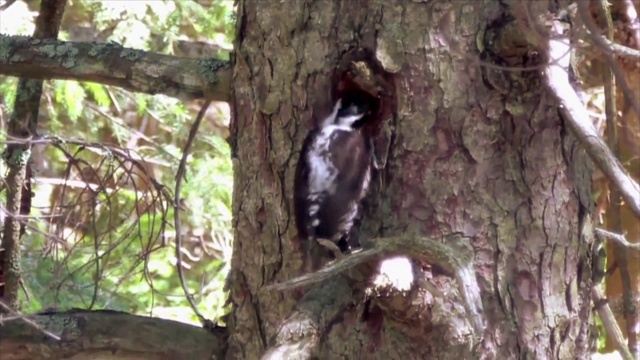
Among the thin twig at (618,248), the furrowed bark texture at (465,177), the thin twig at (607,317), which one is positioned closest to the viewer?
the furrowed bark texture at (465,177)

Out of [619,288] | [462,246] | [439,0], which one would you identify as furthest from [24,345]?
[619,288]

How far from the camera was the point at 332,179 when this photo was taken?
1420 mm

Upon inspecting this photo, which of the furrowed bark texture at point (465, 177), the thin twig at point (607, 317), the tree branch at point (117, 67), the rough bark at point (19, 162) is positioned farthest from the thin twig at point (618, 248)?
the rough bark at point (19, 162)

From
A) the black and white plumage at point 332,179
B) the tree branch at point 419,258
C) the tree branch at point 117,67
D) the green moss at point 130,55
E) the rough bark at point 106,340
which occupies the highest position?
the green moss at point 130,55

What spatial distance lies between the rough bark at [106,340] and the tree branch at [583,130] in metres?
0.71

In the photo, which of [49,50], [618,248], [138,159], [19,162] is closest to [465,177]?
[618,248]

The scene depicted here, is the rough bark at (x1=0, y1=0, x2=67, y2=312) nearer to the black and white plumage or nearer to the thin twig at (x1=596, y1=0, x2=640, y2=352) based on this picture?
the black and white plumage

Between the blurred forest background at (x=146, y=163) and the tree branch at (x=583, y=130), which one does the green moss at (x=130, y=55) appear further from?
the blurred forest background at (x=146, y=163)

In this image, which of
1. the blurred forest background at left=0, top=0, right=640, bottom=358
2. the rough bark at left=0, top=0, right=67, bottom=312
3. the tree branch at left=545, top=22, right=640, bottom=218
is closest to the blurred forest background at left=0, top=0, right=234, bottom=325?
the blurred forest background at left=0, top=0, right=640, bottom=358

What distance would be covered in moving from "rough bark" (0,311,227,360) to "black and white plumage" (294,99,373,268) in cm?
28

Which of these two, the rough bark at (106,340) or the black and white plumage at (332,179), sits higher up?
the black and white plumage at (332,179)

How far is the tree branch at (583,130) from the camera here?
115 cm

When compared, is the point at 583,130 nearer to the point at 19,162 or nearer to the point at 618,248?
the point at 618,248

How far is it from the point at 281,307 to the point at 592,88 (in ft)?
6.74
